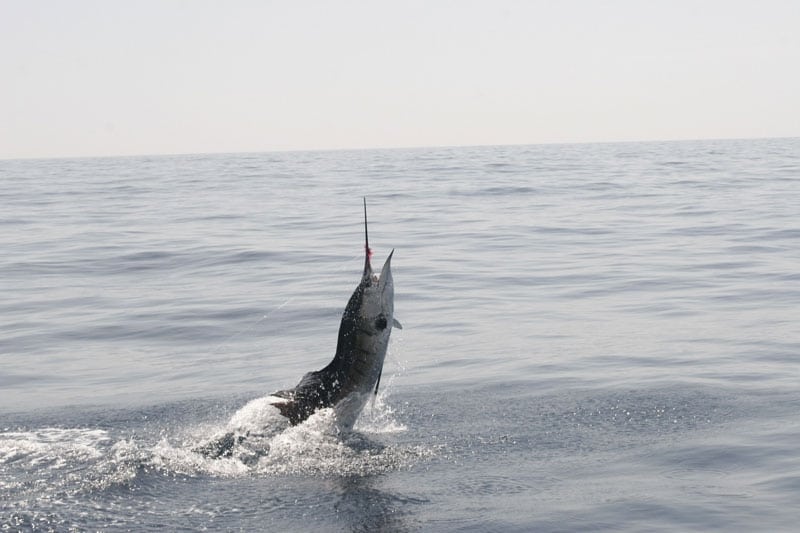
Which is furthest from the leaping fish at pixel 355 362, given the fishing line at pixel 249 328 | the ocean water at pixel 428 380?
the fishing line at pixel 249 328

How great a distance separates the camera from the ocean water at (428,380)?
7781 millimetres

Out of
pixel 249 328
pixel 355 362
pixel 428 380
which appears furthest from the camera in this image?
pixel 249 328

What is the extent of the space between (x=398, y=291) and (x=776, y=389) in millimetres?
8920

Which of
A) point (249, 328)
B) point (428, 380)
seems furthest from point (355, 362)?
point (249, 328)

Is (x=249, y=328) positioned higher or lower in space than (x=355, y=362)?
lower

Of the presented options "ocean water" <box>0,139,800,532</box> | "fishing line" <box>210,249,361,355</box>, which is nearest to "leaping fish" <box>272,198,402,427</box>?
"ocean water" <box>0,139,800,532</box>

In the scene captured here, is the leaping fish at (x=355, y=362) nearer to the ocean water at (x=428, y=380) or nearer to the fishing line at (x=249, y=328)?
the ocean water at (x=428, y=380)

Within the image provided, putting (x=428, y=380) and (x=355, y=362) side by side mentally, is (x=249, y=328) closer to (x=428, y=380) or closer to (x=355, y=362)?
(x=428, y=380)

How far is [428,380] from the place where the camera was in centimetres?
1202

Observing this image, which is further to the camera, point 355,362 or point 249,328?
point 249,328

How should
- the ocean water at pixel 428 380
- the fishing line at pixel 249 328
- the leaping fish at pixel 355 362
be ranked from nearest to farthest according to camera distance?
the ocean water at pixel 428 380
the leaping fish at pixel 355 362
the fishing line at pixel 249 328

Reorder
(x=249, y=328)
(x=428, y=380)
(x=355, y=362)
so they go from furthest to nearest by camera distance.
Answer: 1. (x=249, y=328)
2. (x=428, y=380)
3. (x=355, y=362)

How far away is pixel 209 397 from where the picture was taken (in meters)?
11.6

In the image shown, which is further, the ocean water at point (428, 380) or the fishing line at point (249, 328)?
the fishing line at point (249, 328)
